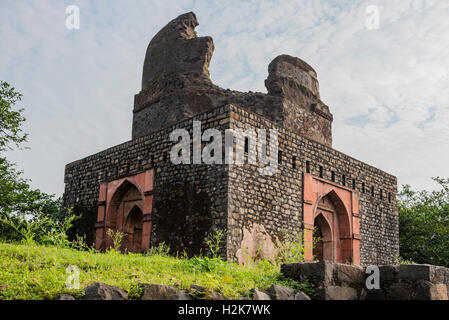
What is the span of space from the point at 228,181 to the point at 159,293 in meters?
4.95

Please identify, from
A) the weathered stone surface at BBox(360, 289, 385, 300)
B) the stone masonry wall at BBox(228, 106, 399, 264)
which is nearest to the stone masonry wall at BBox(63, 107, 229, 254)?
the stone masonry wall at BBox(228, 106, 399, 264)

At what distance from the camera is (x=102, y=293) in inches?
159

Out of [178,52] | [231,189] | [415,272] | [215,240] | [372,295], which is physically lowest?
[372,295]

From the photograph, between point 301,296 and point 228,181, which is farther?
point 228,181

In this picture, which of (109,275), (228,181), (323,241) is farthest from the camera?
(323,241)

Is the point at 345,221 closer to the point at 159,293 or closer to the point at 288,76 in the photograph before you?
the point at 288,76

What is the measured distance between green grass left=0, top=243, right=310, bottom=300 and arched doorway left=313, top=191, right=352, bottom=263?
A: 6.50 metres

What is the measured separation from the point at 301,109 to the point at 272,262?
789 centimetres

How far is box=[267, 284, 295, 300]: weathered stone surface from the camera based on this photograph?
15.9ft

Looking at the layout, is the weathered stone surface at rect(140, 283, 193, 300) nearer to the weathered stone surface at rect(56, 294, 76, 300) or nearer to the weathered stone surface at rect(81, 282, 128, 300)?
the weathered stone surface at rect(81, 282, 128, 300)

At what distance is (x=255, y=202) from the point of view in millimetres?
9648

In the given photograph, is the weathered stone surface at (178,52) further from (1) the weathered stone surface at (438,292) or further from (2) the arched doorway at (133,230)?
(1) the weathered stone surface at (438,292)

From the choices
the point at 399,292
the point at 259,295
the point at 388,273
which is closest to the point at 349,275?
the point at 388,273
